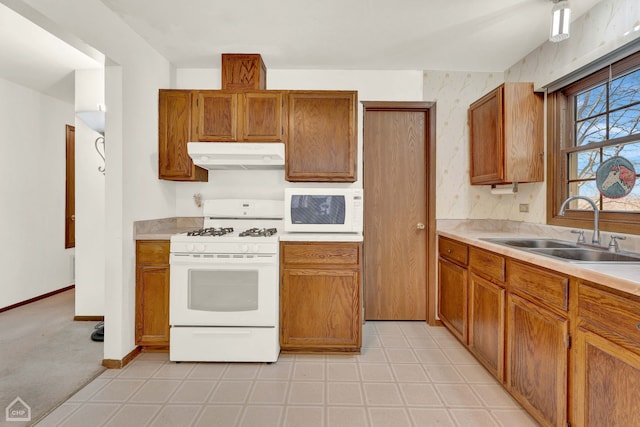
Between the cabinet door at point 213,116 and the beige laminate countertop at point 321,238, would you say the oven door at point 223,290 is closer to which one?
the beige laminate countertop at point 321,238

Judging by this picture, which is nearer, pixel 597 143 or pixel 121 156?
pixel 597 143

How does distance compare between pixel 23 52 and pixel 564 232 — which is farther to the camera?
pixel 23 52

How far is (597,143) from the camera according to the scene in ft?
7.06

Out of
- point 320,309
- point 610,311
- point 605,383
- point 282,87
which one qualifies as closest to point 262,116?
point 282,87

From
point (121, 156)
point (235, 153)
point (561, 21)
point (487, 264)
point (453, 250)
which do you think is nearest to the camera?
point (561, 21)

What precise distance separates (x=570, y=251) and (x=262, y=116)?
238 cm

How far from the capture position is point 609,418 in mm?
1245

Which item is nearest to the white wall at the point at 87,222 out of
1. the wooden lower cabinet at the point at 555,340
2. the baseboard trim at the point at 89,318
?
the baseboard trim at the point at 89,318

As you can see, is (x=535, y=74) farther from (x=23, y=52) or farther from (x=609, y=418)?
(x=23, y=52)

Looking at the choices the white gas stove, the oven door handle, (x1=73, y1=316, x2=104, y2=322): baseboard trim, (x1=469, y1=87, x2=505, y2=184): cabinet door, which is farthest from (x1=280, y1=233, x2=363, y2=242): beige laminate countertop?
(x1=73, y1=316, x2=104, y2=322): baseboard trim

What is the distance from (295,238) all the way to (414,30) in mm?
1780

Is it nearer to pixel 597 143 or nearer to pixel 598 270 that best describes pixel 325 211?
pixel 598 270

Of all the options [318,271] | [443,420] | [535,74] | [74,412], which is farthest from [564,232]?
[74,412]

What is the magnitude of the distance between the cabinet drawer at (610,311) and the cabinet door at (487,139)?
4.48 ft
